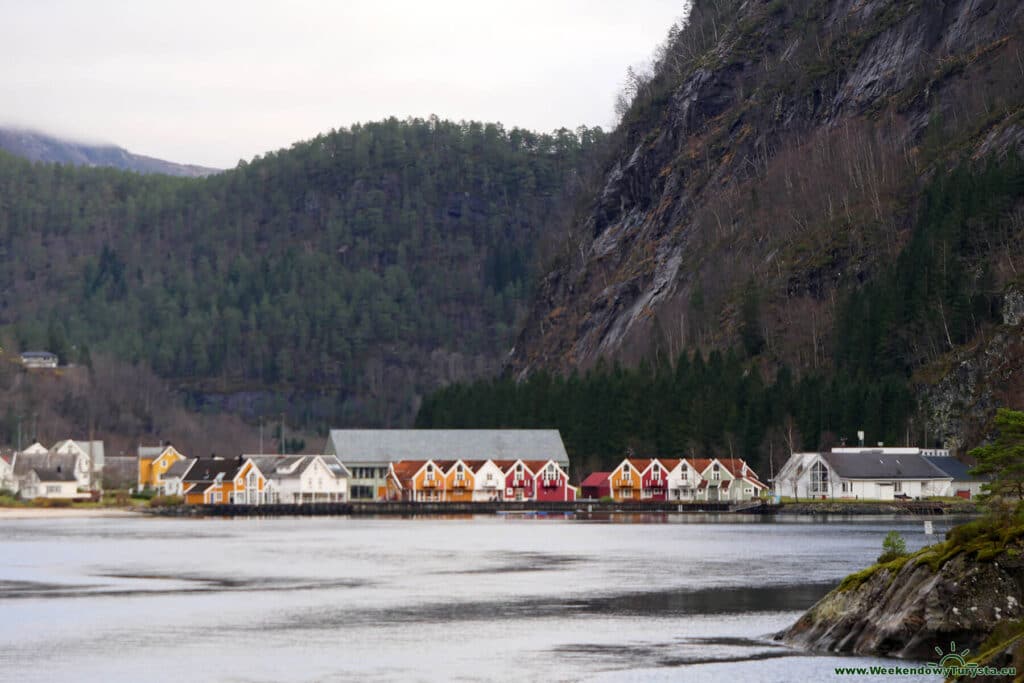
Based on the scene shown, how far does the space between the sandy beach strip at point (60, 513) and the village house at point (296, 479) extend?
14520 millimetres

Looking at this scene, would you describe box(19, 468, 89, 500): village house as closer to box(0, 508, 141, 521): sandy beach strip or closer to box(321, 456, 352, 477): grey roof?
box(0, 508, 141, 521): sandy beach strip

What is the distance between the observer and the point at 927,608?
4591cm

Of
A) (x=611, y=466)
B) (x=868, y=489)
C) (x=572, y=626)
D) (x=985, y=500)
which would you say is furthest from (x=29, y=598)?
(x=611, y=466)

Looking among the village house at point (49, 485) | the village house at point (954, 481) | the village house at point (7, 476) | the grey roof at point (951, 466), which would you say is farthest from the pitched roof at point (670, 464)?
the village house at point (7, 476)

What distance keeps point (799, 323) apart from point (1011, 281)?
34423 mm

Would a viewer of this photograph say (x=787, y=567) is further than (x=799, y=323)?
No

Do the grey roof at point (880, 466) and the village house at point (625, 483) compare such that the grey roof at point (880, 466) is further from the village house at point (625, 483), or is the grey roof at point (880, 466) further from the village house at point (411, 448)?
the village house at point (411, 448)

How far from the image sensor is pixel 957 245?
511 feet

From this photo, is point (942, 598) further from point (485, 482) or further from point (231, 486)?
point (231, 486)

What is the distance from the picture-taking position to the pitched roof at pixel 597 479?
164 meters

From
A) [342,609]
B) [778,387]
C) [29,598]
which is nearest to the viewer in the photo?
[342,609]

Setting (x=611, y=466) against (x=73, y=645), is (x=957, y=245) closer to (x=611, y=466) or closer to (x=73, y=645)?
(x=611, y=466)

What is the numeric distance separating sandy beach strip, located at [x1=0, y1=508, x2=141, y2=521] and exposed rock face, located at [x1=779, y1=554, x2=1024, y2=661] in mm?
→ 119034

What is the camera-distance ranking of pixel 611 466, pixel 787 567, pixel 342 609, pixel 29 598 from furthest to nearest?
pixel 611 466
pixel 787 567
pixel 29 598
pixel 342 609
